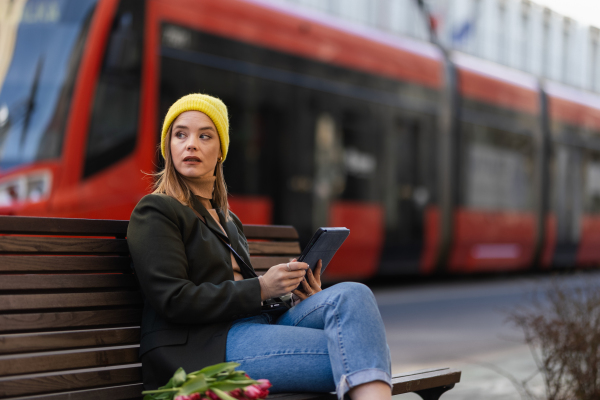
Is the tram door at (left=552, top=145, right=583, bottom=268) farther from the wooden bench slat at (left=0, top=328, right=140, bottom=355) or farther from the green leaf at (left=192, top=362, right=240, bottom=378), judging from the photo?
the green leaf at (left=192, top=362, right=240, bottom=378)

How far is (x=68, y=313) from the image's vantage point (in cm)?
215

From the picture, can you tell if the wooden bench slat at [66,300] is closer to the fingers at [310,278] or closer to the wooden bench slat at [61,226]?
the wooden bench slat at [61,226]

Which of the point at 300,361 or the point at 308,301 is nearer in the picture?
the point at 300,361

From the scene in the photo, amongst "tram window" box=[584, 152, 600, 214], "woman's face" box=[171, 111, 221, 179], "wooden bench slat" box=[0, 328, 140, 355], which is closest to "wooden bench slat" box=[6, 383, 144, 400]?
"wooden bench slat" box=[0, 328, 140, 355]

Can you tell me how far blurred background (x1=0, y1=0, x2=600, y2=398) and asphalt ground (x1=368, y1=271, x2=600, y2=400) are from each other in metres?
0.04

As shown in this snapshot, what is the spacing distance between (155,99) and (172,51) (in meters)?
0.58

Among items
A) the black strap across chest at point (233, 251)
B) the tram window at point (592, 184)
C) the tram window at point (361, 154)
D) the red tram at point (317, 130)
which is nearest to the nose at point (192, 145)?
the black strap across chest at point (233, 251)

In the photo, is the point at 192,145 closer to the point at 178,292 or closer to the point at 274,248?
the point at 178,292

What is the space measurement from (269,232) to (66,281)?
3.75 feet

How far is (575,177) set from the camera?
45.5 feet

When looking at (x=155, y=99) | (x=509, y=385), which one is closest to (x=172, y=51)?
(x=155, y=99)

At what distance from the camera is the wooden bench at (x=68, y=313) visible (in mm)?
2027

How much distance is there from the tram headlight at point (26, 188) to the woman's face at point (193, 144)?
171 inches

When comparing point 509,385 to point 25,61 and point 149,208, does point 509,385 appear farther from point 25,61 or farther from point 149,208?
point 25,61
